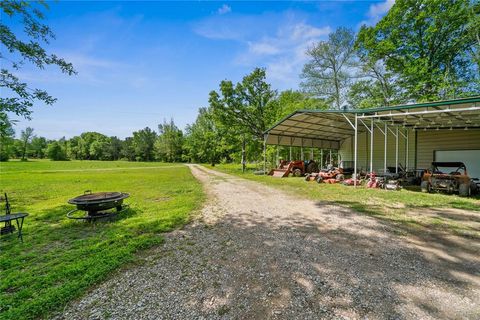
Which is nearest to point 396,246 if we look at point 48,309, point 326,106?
point 48,309

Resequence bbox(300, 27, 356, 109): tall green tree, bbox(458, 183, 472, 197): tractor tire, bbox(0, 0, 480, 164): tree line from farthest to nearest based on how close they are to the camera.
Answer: bbox(300, 27, 356, 109): tall green tree
bbox(0, 0, 480, 164): tree line
bbox(458, 183, 472, 197): tractor tire

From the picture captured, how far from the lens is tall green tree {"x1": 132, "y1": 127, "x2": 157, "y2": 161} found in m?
68.4

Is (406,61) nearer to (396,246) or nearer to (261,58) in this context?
(261,58)

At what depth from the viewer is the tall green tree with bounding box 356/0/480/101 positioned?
16516 mm

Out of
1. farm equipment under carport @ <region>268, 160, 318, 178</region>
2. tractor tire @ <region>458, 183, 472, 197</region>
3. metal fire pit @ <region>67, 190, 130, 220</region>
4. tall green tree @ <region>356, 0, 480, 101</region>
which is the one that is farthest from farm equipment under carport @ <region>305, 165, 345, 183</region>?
metal fire pit @ <region>67, 190, 130, 220</region>

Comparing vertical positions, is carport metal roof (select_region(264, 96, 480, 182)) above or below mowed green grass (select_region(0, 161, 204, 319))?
above

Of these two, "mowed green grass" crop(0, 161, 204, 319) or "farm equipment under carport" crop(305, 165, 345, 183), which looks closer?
"mowed green grass" crop(0, 161, 204, 319)

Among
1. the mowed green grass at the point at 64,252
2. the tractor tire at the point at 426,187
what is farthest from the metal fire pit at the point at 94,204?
the tractor tire at the point at 426,187

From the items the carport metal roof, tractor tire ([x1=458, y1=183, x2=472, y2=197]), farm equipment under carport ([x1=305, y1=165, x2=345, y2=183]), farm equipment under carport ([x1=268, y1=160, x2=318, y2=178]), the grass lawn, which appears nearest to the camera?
the grass lawn

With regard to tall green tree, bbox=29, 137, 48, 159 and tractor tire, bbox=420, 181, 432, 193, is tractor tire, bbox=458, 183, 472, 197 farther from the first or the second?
tall green tree, bbox=29, 137, 48, 159

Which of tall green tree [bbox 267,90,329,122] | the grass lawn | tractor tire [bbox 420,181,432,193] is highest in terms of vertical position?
tall green tree [bbox 267,90,329,122]

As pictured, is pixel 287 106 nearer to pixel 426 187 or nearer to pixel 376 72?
pixel 376 72

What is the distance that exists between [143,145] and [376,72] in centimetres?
6433

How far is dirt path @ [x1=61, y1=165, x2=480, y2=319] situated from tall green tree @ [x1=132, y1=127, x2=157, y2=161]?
69836mm
